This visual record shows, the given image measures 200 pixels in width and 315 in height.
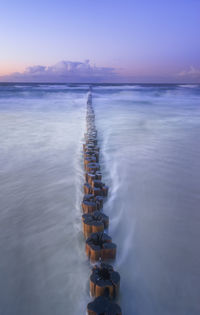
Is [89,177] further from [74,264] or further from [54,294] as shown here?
[54,294]

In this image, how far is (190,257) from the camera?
238 centimetres

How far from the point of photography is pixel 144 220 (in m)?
2.99

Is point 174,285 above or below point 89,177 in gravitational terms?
below

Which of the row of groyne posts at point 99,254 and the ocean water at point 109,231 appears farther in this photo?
the ocean water at point 109,231

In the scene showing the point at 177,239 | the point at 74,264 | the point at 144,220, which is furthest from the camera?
the point at 144,220

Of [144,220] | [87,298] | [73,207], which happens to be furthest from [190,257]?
[73,207]

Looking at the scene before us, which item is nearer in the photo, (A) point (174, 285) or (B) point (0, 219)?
(A) point (174, 285)

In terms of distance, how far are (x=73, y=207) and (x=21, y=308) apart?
1.50 m

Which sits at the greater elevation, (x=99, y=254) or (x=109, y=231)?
(x=99, y=254)

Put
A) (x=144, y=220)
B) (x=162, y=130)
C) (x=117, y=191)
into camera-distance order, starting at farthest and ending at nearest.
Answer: (x=162, y=130) < (x=117, y=191) < (x=144, y=220)

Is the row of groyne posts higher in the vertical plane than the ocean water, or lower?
higher

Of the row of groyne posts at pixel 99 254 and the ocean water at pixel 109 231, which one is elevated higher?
the row of groyne posts at pixel 99 254

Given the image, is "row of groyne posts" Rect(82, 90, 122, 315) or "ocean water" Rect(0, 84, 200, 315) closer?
"row of groyne posts" Rect(82, 90, 122, 315)

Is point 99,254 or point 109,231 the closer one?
point 99,254
